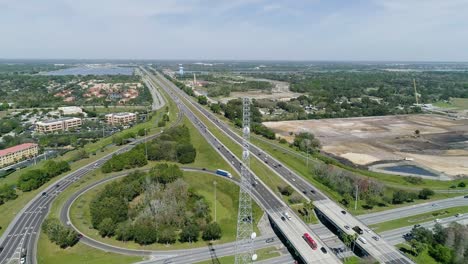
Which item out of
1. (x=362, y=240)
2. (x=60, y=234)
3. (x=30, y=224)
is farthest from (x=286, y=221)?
(x=30, y=224)

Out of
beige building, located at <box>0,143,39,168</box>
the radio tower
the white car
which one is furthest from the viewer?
beige building, located at <box>0,143,39,168</box>

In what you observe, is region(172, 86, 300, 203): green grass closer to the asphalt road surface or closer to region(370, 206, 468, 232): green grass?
region(370, 206, 468, 232): green grass

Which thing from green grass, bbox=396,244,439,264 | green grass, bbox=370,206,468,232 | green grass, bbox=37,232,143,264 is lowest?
green grass, bbox=396,244,439,264

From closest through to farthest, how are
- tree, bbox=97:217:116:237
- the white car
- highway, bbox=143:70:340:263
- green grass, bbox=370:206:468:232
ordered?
highway, bbox=143:70:340:263, the white car, tree, bbox=97:217:116:237, green grass, bbox=370:206:468:232

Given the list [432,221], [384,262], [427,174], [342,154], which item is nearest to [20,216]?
[384,262]

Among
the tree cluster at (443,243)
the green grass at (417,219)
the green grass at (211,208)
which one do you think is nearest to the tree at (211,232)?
the green grass at (211,208)

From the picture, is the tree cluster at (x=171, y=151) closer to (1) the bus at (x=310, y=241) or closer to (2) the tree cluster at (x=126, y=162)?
(2) the tree cluster at (x=126, y=162)

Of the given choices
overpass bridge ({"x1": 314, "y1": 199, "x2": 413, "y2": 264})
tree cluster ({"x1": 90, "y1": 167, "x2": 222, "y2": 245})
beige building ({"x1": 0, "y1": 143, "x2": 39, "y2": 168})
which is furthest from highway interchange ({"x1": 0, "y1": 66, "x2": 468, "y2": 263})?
beige building ({"x1": 0, "y1": 143, "x2": 39, "y2": 168})
